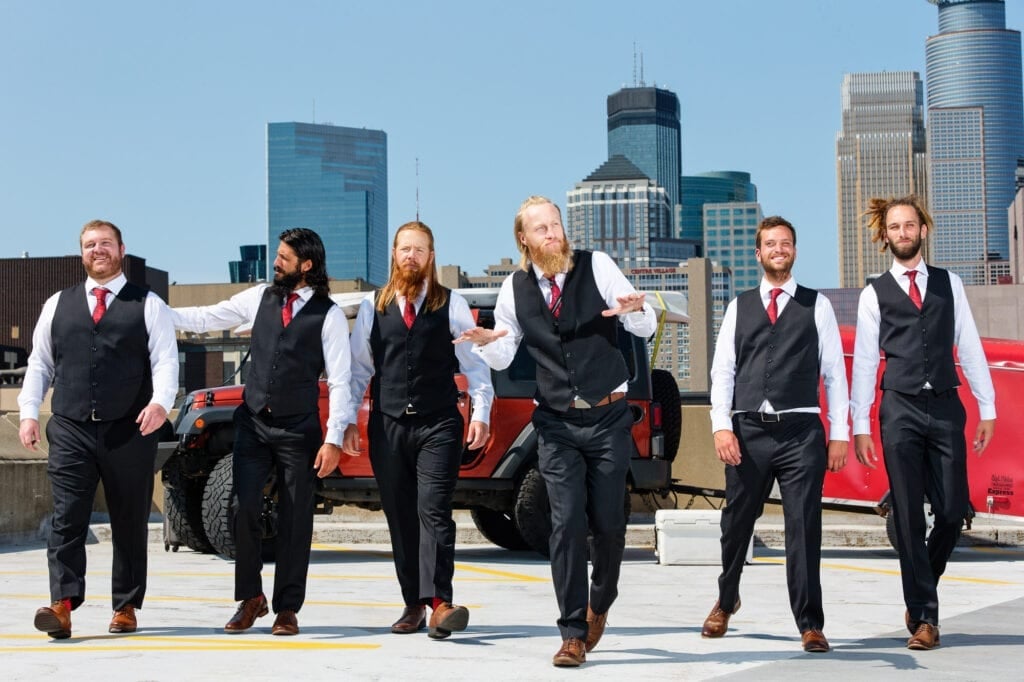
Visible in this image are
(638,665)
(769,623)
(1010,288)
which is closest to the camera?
(638,665)

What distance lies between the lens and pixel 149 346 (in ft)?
23.8

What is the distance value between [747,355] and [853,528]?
7.39 metres

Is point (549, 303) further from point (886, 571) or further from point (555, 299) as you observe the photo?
point (886, 571)

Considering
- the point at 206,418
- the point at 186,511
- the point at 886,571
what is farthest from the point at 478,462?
the point at 886,571

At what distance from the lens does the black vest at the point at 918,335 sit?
7.06m

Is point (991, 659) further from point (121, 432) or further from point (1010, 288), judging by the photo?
point (1010, 288)

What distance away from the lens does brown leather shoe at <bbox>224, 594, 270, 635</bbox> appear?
7.34 meters

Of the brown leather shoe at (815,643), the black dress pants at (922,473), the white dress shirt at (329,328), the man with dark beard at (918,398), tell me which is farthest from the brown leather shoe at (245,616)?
the black dress pants at (922,473)

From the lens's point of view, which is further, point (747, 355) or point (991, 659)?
point (747, 355)

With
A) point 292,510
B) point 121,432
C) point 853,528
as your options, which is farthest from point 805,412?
point 853,528

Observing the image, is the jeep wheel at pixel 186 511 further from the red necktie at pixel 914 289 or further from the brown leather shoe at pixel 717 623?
the red necktie at pixel 914 289

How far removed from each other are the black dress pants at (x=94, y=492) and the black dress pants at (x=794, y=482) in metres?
2.92

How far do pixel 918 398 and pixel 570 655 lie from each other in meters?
2.15

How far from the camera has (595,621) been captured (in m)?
6.76
